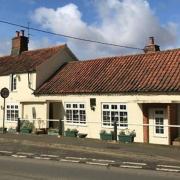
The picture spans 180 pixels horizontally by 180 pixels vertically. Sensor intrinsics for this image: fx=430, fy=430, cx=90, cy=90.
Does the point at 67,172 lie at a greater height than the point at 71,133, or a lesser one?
lesser

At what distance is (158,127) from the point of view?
79.0ft

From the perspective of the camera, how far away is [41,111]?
30859mm

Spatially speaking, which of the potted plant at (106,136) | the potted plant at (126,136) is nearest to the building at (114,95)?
the potted plant at (126,136)

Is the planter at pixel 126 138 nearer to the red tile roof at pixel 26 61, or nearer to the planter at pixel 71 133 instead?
the planter at pixel 71 133

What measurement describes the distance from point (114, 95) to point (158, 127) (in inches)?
138

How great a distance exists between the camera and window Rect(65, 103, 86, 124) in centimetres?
2792

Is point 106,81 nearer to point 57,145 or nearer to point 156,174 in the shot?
point 57,145

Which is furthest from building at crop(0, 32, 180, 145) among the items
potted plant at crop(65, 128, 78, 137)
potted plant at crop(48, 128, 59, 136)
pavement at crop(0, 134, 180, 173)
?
pavement at crop(0, 134, 180, 173)

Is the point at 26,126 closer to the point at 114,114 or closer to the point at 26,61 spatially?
the point at 26,61

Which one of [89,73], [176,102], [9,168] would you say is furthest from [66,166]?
[89,73]

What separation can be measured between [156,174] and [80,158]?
14.5 ft

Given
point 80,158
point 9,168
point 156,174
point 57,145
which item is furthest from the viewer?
point 57,145

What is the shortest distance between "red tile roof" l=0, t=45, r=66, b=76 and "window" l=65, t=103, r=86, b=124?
4.65 m

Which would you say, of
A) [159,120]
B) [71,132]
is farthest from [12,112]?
[159,120]
